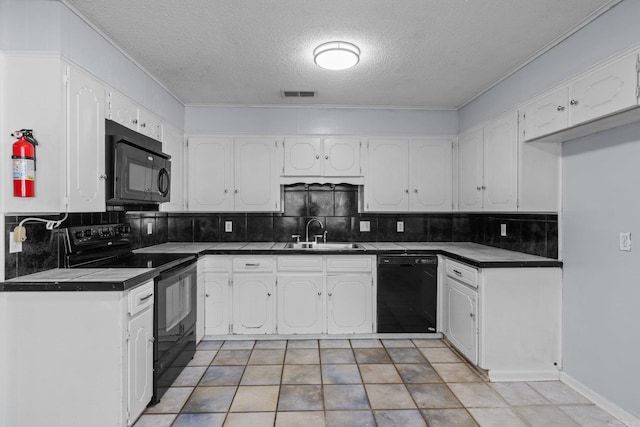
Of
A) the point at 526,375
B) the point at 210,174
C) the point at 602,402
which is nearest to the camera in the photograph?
the point at 602,402

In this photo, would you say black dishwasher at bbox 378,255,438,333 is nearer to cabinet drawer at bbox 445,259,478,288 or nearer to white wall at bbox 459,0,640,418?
cabinet drawer at bbox 445,259,478,288

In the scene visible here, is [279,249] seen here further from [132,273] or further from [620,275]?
[620,275]

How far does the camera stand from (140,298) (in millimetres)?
1987

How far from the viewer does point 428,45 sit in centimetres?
239

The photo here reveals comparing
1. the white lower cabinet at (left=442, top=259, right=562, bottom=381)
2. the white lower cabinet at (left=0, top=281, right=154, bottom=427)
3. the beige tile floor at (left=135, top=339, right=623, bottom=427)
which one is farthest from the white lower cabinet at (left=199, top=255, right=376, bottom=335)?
the white lower cabinet at (left=0, top=281, right=154, bottom=427)

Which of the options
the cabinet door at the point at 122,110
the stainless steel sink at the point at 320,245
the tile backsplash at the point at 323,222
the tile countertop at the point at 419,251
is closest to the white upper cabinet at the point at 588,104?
the tile countertop at the point at 419,251

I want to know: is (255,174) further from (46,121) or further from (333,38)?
(46,121)

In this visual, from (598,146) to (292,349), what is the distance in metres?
2.85

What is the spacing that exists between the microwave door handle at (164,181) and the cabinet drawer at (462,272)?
2.65 m

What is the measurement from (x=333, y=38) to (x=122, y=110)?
1.59m

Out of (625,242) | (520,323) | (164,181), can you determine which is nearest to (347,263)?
(520,323)

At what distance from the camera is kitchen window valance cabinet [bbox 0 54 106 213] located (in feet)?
5.98

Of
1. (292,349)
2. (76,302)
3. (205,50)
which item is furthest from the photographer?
(292,349)

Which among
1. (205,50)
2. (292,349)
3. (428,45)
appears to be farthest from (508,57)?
(292,349)
